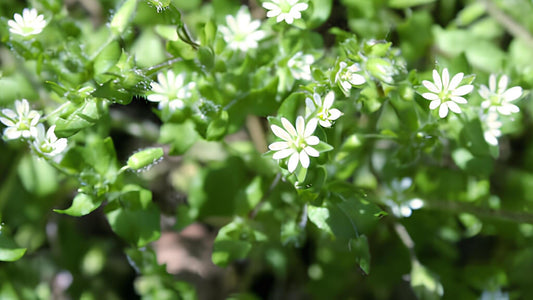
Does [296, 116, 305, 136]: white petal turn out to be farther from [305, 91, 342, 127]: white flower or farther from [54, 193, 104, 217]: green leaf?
[54, 193, 104, 217]: green leaf

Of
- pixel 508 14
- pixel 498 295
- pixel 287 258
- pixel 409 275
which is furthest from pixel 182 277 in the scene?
pixel 508 14

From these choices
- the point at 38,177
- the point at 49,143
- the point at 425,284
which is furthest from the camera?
the point at 38,177

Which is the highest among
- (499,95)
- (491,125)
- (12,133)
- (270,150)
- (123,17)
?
(123,17)

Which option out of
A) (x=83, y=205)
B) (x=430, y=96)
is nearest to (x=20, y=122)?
(x=83, y=205)

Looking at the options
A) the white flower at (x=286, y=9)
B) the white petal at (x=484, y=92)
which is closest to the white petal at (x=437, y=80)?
the white petal at (x=484, y=92)

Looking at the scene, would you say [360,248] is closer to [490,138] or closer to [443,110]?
[443,110]

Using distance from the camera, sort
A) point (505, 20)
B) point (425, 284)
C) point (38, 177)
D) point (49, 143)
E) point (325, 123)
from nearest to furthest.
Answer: point (325, 123) < point (49, 143) < point (425, 284) < point (38, 177) < point (505, 20)

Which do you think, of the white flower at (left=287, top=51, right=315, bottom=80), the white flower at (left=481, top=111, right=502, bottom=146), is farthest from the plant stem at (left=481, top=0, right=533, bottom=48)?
the white flower at (left=287, top=51, right=315, bottom=80)

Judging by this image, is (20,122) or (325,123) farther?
(20,122)
